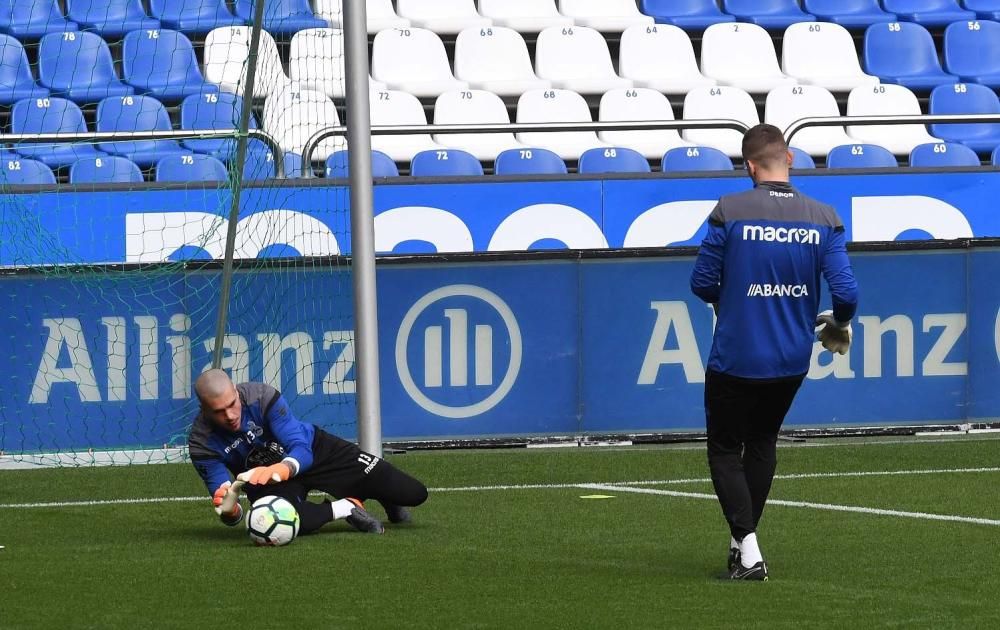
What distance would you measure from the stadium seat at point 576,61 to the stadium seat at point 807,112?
55.7 inches

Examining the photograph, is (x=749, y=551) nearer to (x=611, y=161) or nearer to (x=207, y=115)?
(x=611, y=161)

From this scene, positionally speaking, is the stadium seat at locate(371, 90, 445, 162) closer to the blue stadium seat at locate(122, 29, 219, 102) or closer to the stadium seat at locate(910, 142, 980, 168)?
the blue stadium seat at locate(122, 29, 219, 102)

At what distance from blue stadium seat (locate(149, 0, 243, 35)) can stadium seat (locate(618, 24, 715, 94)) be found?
3768mm

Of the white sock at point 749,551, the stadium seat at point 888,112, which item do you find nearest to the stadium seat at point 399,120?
the stadium seat at point 888,112

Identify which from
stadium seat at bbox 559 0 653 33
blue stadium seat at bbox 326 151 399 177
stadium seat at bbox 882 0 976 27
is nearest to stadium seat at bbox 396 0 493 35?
stadium seat at bbox 559 0 653 33

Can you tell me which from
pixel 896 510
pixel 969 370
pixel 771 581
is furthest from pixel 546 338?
pixel 771 581

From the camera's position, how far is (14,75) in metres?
14.7

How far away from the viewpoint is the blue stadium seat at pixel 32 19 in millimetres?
14641

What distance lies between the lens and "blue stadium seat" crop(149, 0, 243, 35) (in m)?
14.8

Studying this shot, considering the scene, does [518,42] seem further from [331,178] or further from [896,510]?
[896,510]

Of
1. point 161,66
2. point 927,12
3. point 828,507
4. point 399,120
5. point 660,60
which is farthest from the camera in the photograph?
point 927,12

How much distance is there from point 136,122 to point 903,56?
7.77 meters

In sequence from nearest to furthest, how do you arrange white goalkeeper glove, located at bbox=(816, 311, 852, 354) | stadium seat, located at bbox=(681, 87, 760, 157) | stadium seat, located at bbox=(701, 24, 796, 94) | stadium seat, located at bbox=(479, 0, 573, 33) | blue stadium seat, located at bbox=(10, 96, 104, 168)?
1. white goalkeeper glove, located at bbox=(816, 311, 852, 354)
2. blue stadium seat, located at bbox=(10, 96, 104, 168)
3. stadium seat, located at bbox=(681, 87, 760, 157)
4. stadium seat, located at bbox=(701, 24, 796, 94)
5. stadium seat, located at bbox=(479, 0, 573, 33)

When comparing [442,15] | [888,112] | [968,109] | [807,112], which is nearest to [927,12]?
[968,109]
